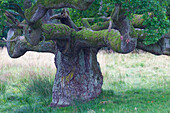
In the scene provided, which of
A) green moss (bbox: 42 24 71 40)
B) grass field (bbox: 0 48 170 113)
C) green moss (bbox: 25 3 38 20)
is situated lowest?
grass field (bbox: 0 48 170 113)

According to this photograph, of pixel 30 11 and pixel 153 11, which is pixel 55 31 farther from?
pixel 153 11

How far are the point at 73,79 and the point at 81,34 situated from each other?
66.2 inches

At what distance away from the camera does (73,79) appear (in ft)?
27.6

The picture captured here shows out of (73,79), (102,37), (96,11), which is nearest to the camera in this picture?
(102,37)

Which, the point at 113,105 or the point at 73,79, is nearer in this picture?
the point at 113,105

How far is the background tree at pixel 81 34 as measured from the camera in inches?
222

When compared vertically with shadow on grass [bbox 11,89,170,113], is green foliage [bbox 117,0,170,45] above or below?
above

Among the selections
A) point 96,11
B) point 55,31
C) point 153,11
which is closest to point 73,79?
point 55,31

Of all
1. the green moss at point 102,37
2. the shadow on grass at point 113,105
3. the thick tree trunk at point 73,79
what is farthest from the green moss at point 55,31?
the shadow on grass at point 113,105

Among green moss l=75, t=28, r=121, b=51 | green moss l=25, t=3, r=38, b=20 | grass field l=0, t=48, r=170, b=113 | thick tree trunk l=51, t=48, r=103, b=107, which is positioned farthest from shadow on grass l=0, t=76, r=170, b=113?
green moss l=25, t=3, r=38, b=20

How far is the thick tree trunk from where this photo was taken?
8.41 metres

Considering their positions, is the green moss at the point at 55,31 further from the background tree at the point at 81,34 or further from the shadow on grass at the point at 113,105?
the shadow on grass at the point at 113,105

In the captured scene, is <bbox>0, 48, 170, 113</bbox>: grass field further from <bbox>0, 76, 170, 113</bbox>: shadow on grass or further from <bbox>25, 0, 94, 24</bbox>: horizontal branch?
<bbox>25, 0, 94, 24</bbox>: horizontal branch

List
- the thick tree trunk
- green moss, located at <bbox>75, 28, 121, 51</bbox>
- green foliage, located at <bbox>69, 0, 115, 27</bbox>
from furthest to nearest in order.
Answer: the thick tree trunk, green foliage, located at <bbox>69, 0, 115, 27</bbox>, green moss, located at <bbox>75, 28, 121, 51</bbox>
